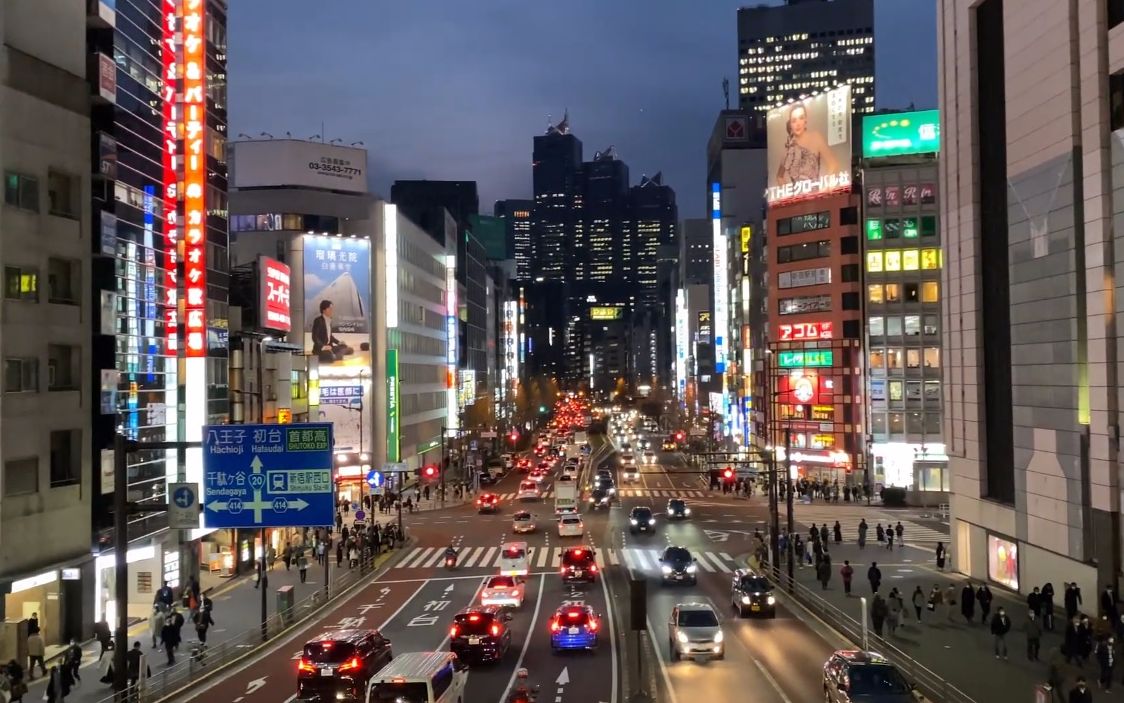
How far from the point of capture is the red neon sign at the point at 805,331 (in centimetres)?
8538

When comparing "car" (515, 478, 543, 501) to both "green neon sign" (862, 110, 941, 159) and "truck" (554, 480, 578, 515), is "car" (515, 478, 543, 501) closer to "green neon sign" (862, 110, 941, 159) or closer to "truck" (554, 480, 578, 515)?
"truck" (554, 480, 578, 515)

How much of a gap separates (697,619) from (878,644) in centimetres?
505

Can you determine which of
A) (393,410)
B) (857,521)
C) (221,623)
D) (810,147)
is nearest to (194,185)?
(221,623)

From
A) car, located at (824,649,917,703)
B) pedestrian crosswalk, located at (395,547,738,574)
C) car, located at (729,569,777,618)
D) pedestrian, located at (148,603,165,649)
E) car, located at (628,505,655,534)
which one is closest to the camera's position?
car, located at (824,649,917,703)

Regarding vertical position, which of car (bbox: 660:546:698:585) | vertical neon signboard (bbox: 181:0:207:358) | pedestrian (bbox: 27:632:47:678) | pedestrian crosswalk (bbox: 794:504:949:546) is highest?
vertical neon signboard (bbox: 181:0:207:358)

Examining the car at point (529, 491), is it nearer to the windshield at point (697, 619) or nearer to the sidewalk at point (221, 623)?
the sidewalk at point (221, 623)

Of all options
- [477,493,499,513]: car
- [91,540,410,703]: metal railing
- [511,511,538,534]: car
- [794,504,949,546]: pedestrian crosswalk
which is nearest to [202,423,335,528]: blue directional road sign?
[91,540,410,703]: metal railing

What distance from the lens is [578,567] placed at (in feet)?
132

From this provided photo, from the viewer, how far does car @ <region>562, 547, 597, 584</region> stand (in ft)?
132

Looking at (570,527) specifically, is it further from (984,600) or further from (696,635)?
(696,635)

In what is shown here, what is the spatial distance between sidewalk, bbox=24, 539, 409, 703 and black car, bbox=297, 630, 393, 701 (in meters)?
4.32

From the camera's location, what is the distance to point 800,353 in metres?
88.6

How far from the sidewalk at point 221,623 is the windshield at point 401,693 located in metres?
7.18

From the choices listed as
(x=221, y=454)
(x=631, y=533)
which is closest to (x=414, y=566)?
(x=631, y=533)
